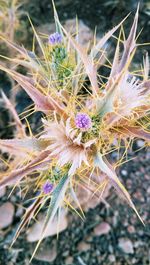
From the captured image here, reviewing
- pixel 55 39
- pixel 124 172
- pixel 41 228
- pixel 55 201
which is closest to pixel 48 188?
pixel 55 201

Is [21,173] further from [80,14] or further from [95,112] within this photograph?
[80,14]

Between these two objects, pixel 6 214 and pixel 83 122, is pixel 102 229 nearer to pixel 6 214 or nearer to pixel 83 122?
pixel 6 214

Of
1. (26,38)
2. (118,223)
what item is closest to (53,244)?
(118,223)

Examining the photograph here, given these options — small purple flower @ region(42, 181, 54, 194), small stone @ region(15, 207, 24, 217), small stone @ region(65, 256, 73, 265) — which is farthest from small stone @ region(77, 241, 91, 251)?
small purple flower @ region(42, 181, 54, 194)

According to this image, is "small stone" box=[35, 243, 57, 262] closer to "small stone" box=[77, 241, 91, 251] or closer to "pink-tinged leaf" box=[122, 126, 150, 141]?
"small stone" box=[77, 241, 91, 251]

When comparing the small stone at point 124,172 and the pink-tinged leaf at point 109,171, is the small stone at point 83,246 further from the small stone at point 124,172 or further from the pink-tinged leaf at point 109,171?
the pink-tinged leaf at point 109,171

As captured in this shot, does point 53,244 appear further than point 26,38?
No
